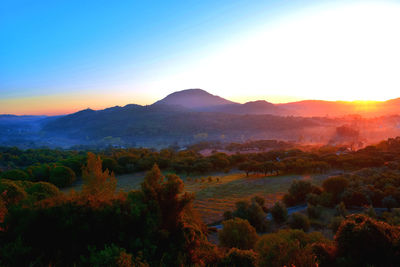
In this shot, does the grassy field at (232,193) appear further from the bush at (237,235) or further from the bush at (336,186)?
the bush at (237,235)

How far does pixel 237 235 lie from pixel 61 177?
72.8 ft

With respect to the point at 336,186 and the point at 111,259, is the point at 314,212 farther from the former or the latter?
the point at 111,259

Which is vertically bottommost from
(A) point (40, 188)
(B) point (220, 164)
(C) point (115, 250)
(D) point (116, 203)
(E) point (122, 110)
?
(B) point (220, 164)

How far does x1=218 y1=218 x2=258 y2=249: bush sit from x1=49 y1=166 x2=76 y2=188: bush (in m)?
21.5

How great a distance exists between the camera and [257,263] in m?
5.50

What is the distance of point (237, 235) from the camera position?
778 centimetres

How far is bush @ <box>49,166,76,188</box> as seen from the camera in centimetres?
A: 2305

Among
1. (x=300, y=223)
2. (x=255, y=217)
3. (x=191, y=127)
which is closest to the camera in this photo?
(x=300, y=223)

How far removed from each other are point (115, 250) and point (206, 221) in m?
7.90

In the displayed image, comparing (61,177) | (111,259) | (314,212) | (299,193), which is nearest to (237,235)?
(111,259)

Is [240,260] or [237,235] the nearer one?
[240,260]

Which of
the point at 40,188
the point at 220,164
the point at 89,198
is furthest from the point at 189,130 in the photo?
the point at 89,198

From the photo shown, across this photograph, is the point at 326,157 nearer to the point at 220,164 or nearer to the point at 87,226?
the point at 220,164

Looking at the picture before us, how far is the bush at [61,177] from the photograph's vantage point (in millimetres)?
23047
